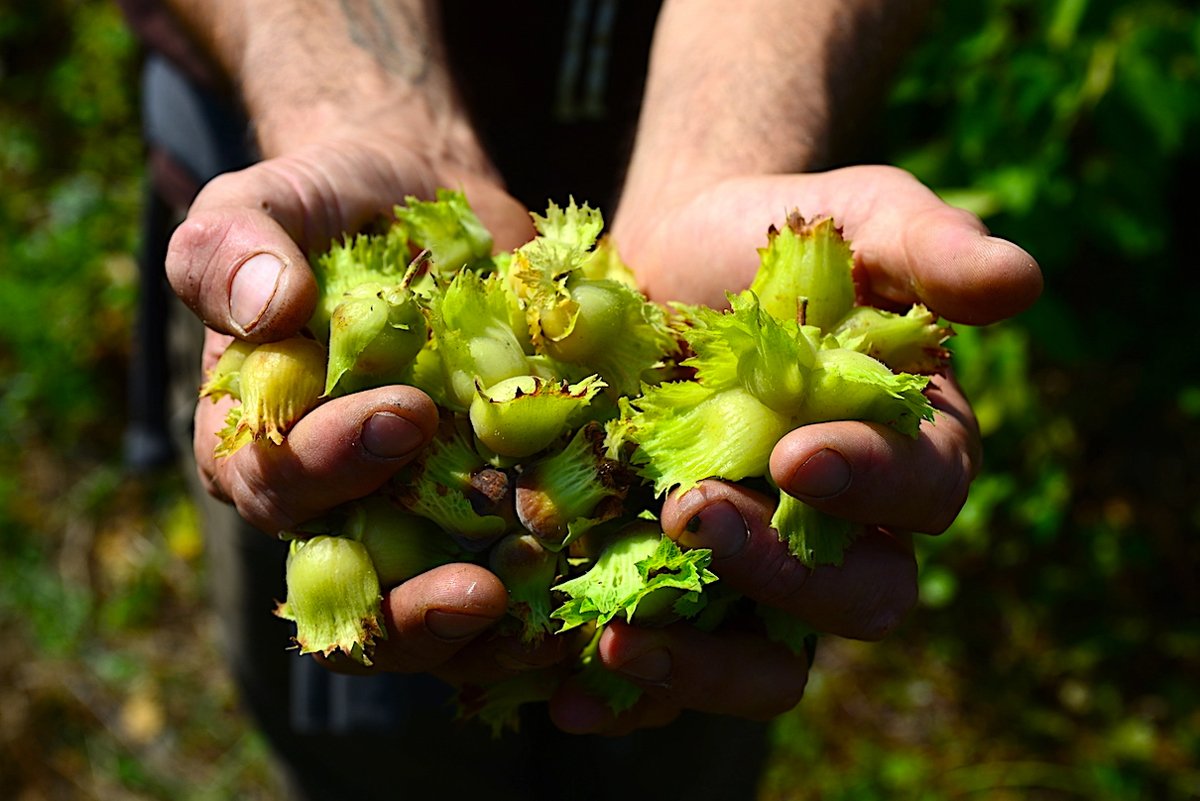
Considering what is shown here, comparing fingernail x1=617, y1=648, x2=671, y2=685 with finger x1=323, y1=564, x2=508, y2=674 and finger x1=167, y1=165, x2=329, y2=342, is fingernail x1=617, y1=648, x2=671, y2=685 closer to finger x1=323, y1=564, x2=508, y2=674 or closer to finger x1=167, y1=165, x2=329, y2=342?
finger x1=323, y1=564, x2=508, y2=674

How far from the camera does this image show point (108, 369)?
4090 mm

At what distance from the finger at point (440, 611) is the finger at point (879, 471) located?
0.36 metres

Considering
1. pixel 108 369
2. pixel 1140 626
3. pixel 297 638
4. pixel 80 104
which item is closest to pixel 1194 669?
pixel 1140 626

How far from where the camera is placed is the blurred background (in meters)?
2.40

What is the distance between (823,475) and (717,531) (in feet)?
0.45

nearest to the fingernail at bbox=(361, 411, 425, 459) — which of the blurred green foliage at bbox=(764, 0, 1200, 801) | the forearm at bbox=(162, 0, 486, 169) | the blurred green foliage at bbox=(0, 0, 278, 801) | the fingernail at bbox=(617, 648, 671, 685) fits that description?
the fingernail at bbox=(617, 648, 671, 685)

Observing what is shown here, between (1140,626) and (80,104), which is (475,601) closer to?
(1140,626)

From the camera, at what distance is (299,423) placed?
1.30 metres

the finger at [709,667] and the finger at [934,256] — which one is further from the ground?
the finger at [934,256]

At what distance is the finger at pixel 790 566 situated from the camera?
125cm

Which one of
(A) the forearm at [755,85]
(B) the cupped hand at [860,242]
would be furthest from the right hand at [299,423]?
(A) the forearm at [755,85]

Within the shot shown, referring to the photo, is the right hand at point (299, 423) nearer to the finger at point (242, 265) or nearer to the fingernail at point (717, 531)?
the finger at point (242, 265)

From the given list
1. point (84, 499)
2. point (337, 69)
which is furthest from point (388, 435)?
point (84, 499)

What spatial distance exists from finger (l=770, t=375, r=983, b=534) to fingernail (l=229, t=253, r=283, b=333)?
62cm
